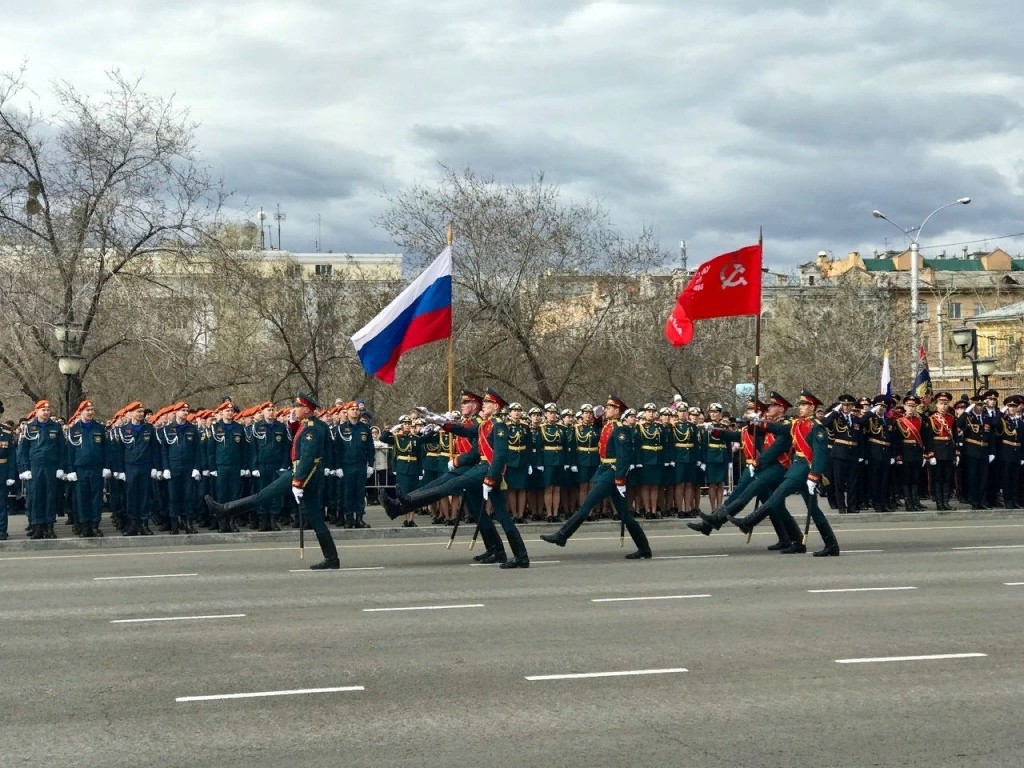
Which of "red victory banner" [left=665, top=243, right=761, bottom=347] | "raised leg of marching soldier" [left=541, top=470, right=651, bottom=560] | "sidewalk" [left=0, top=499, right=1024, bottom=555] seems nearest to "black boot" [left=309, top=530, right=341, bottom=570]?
"raised leg of marching soldier" [left=541, top=470, right=651, bottom=560]

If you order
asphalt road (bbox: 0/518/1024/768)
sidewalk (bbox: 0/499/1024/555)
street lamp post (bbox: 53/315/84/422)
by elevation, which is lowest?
asphalt road (bbox: 0/518/1024/768)

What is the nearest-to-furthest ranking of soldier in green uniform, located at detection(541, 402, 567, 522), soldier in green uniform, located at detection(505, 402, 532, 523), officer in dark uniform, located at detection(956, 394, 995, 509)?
soldier in green uniform, located at detection(505, 402, 532, 523)
soldier in green uniform, located at detection(541, 402, 567, 522)
officer in dark uniform, located at detection(956, 394, 995, 509)

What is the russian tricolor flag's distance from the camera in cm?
2164

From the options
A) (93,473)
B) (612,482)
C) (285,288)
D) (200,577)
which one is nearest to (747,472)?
(612,482)

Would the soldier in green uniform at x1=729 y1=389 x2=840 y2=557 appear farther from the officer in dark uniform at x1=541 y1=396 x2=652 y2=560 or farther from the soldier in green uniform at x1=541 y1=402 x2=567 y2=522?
the soldier in green uniform at x1=541 y1=402 x2=567 y2=522

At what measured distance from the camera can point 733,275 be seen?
2255 cm

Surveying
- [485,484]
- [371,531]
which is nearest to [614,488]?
[485,484]

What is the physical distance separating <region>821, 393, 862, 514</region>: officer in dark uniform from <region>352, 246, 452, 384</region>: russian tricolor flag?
7564 mm

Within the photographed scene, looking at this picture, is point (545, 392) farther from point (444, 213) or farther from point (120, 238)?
point (120, 238)

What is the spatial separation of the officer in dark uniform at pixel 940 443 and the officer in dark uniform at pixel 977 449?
0.25 m

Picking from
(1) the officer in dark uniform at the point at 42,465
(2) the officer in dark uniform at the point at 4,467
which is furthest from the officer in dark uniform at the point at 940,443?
(2) the officer in dark uniform at the point at 4,467

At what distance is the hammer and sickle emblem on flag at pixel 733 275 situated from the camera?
2247 centimetres

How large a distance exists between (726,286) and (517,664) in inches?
552

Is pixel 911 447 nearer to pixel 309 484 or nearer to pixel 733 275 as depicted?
pixel 733 275
